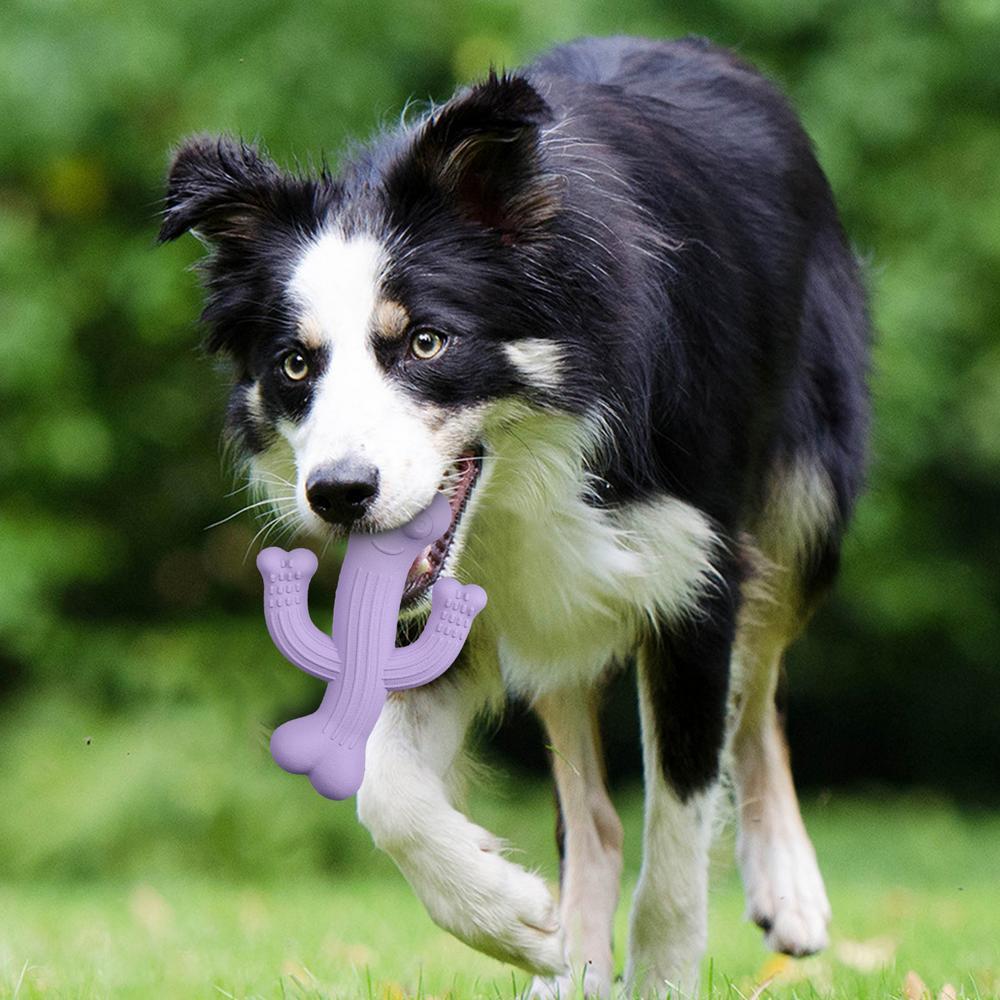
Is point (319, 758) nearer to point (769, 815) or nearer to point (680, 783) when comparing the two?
point (680, 783)

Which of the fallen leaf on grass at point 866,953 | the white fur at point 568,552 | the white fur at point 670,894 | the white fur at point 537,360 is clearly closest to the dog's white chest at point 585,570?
the white fur at point 568,552

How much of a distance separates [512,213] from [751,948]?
2688 millimetres

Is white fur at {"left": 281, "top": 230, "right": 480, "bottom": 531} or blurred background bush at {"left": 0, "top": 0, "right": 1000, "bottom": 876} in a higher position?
white fur at {"left": 281, "top": 230, "right": 480, "bottom": 531}

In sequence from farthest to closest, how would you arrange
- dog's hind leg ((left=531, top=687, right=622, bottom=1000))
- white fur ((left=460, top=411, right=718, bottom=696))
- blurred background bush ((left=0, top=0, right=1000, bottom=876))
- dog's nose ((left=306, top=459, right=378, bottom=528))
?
1. blurred background bush ((left=0, top=0, right=1000, bottom=876))
2. dog's hind leg ((left=531, top=687, right=622, bottom=1000))
3. white fur ((left=460, top=411, right=718, bottom=696))
4. dog's nose ((left=306, top=459, right=378, bottom=528))

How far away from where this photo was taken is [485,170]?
3.64 meters

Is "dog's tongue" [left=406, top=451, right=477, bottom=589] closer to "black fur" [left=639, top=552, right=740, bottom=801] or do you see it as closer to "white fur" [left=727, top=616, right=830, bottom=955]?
"black fur" [left=639, top=552, right=740, bottom=801]

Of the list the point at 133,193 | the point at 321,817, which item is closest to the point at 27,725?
the point at 321,817

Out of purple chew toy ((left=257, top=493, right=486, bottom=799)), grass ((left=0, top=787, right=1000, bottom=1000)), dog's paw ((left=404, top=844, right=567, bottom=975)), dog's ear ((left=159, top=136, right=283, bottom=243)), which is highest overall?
dog's ear ((left=159, top=136, right=283, bottom=243))

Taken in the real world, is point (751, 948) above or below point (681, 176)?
below

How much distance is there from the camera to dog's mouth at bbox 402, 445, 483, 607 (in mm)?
3408

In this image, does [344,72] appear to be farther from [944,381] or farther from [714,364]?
[714,364]

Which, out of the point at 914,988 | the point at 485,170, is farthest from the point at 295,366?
the point at 914,988

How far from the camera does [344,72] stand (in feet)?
29.7

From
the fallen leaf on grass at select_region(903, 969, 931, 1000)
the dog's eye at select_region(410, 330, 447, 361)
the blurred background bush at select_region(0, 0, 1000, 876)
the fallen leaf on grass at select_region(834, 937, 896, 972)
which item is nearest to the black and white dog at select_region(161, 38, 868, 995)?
the dog's eye at select_region(410, 330, 447, 361)
